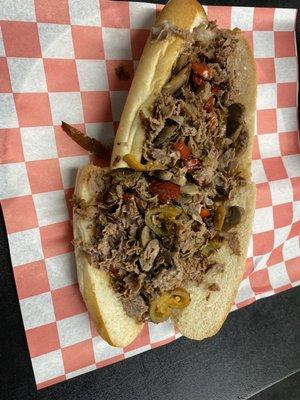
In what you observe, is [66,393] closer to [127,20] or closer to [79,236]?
[79,236]

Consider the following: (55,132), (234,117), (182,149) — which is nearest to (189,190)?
(182,149)

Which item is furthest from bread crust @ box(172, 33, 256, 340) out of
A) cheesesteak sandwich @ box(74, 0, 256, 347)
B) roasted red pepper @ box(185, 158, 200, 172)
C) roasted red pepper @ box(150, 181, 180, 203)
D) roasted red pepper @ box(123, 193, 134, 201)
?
roasted red pepper @ box(123, 193, 134, 201)

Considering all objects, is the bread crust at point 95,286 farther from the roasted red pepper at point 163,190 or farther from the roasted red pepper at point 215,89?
the roasted red pepper at point 215,89

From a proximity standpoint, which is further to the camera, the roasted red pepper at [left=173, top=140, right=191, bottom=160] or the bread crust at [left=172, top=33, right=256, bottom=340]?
the bread crust at [left=172, top=33, right=256, bottom=340]

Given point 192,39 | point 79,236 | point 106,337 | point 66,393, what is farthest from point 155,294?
point 192,39

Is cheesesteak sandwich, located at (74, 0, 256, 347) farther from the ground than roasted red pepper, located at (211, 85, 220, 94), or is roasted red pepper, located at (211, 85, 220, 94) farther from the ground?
roasted red pepper, located at (211, 85, 220, 94)

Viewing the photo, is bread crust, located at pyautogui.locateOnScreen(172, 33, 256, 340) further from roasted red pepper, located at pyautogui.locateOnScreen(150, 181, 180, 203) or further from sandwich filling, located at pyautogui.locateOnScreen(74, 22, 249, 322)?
roasted red pepper, located at pyautogui.locateOnScreen(150, 181, 180, 203)

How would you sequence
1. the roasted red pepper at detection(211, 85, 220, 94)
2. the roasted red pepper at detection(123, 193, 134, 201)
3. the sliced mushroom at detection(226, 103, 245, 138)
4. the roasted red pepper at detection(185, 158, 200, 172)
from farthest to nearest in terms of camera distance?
the sliced mushroom at detection(226, 103, 245, 138) < the roasted red pepper at detection(211, 85, 220, 94) < the roasted red pepper at detection(185, 158, 200, 172) < the roasted red pepper at detection(123, 193, 134, 201)

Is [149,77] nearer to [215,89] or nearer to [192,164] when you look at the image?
[215,89]
